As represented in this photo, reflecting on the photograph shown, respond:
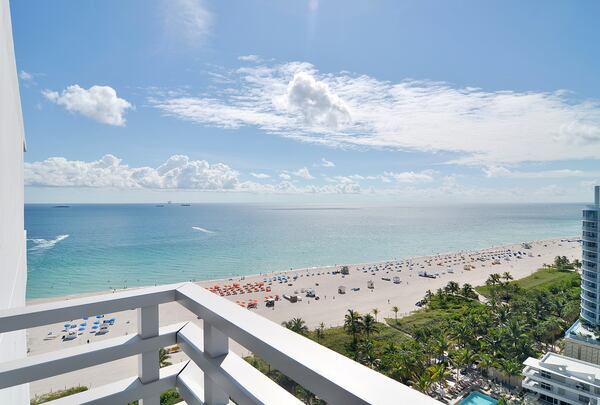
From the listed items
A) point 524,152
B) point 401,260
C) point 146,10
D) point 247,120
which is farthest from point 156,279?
point 524,152

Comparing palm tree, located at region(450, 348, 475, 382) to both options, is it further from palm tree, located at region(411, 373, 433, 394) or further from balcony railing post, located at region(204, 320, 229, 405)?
balcony railing post, located at region(204, 320, 229, 405)

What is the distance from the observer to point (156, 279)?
26.0m

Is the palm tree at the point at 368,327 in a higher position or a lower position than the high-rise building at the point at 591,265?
lower

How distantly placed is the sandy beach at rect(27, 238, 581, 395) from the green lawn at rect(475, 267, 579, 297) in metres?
1.31

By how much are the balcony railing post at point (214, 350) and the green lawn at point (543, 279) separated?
81.0 feet

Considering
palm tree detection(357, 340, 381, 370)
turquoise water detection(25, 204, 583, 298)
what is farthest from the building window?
turquoise water detection(25, 204, 583, 298)

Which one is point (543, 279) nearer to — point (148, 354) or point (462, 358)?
point (462, 358)

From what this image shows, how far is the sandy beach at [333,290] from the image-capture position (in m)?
13.2

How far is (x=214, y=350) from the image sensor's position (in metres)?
0.75

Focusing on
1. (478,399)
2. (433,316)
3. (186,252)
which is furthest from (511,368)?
(186,252)

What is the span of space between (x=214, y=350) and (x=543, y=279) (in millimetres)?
31921

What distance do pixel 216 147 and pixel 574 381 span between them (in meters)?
66.2

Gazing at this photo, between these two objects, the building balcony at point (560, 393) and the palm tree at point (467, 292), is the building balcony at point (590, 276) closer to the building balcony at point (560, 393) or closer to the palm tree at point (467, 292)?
the palm tree at point (467, 292)

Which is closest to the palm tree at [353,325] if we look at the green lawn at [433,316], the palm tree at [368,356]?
the palm tree at [368,356]
